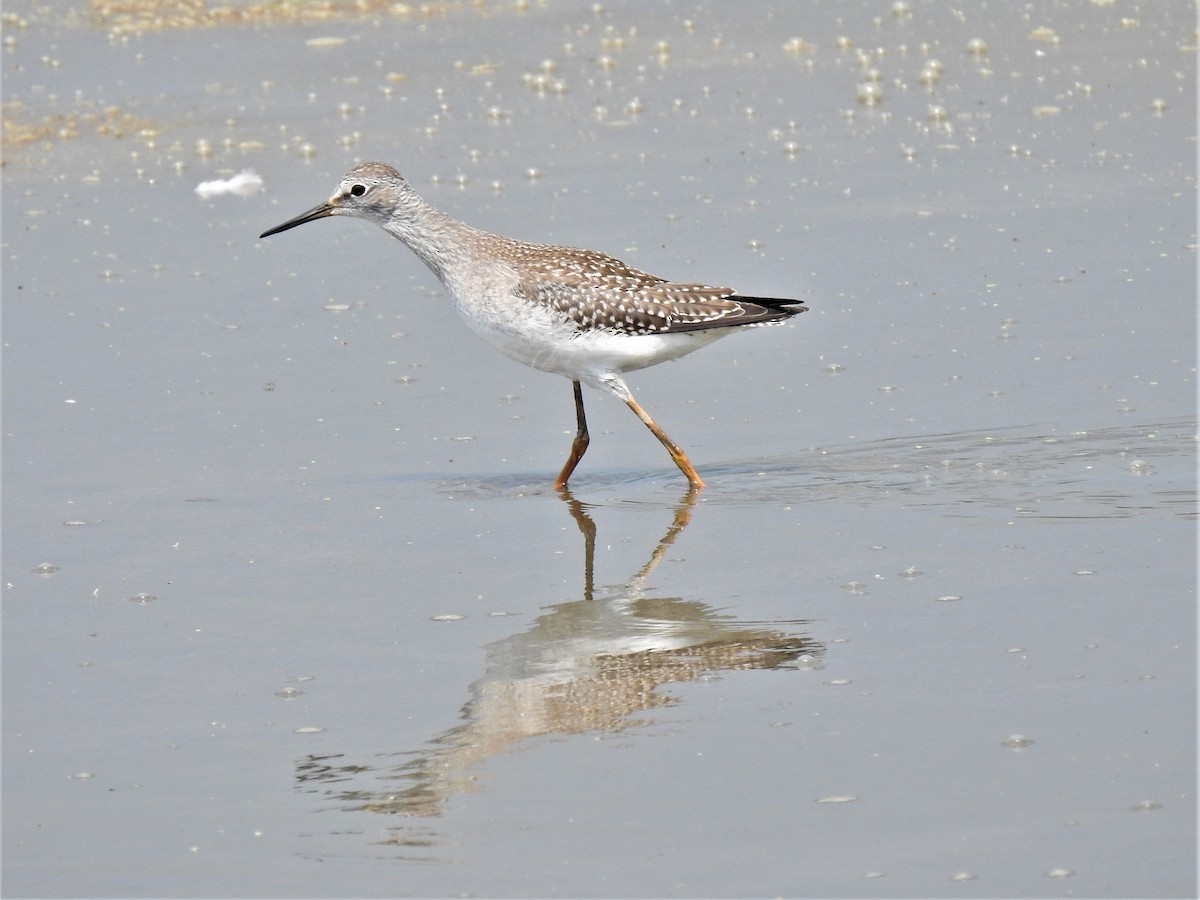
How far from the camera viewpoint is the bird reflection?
5.89m

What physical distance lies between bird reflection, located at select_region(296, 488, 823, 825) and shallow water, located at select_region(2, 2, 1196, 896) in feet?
0.08

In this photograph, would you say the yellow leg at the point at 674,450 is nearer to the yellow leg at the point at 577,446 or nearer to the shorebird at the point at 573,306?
the shorebird at the point at 573,306

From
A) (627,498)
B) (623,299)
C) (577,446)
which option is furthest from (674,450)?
(623,299)

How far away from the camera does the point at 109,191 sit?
14.8 metres

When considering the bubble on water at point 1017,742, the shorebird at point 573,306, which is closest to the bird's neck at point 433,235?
the shorebird at point 573,306

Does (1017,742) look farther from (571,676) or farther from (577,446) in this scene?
(577,446)

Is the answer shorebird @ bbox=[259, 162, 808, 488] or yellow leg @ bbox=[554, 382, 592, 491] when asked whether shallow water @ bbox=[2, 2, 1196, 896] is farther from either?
shorebird @ bbox=[259, 162, 808, 488]

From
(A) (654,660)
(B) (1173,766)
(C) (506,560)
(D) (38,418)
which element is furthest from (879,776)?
(D) (38,418)

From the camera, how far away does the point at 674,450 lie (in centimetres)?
909

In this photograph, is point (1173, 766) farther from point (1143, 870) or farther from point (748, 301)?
point (748, 301)

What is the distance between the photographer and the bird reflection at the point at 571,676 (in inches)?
232

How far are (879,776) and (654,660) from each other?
134 centimetres

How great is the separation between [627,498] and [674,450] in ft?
1.10

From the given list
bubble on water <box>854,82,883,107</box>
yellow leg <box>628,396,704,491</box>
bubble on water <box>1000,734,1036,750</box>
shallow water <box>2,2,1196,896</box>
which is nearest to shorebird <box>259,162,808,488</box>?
yellow leg <box>628,396,704,491</box>
